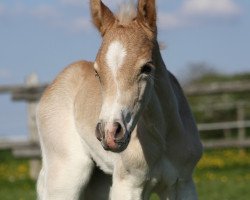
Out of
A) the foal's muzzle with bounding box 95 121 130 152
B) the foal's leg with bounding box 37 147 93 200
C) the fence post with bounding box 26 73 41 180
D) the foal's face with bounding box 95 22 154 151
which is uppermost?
the foal's face with bounding box 95 22 154 151

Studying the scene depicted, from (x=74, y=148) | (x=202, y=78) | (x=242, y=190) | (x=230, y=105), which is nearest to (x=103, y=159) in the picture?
(x=74, y=148)

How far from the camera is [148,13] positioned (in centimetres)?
475

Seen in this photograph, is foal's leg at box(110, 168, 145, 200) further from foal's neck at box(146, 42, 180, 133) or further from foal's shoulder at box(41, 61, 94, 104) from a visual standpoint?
foal's shoulder at box(41, 61, 94, 104)

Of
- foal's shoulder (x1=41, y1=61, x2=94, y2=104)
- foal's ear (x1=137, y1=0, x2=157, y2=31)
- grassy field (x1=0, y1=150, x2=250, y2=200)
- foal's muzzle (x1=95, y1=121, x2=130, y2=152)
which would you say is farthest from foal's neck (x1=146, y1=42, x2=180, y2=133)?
grassy field (x1=0, y1=150, x2=250, y2=200)

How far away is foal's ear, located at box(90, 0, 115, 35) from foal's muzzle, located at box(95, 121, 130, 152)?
806 millimetres

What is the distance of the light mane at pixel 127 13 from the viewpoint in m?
4.74

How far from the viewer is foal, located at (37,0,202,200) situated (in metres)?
4.34

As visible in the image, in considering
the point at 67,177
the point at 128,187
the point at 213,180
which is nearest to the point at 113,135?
the point at 128,187

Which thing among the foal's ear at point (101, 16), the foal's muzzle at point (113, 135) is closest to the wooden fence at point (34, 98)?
the foal's ear at point (101, 16)

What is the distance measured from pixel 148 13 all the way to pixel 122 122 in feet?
2.76

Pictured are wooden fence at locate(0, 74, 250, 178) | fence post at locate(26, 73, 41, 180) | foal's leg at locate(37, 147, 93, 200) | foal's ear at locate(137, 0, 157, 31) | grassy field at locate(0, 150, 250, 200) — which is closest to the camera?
foal's ear at locate(137, 0, 157, 31)

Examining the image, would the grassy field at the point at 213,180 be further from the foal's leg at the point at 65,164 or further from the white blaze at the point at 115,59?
the white blaze at the point at 115,59

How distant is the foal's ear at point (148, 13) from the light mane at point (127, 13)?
0.16 ft

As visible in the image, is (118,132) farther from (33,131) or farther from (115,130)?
(33,131)
